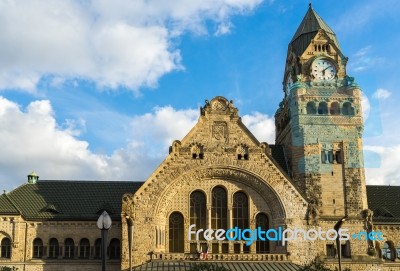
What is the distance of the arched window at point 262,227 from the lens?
49.3 meters

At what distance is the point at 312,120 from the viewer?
53.9 meters

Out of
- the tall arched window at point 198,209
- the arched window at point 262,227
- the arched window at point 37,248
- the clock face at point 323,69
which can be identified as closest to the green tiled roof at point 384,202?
the arched window at point 262,227

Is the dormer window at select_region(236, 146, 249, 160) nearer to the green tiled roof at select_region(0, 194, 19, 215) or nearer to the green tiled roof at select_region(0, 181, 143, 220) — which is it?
the green tiled roof at select_region(0, 181, 143, 220)

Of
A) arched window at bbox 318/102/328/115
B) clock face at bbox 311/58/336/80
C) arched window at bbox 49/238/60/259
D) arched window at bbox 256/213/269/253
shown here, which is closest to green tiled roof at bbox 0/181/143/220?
arched window at bbox 49/238/60/259

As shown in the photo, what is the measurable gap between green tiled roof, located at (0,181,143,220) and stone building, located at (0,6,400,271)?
15cm

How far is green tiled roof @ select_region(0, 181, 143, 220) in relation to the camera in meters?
52.2

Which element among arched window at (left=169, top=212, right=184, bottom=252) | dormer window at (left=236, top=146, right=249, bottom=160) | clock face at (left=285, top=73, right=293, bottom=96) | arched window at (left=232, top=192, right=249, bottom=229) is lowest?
arched window at (left=169, top=212, right=184, bottom=252)

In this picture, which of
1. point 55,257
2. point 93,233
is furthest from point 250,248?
point 55,257

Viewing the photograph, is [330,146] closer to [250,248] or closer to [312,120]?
[312,120]

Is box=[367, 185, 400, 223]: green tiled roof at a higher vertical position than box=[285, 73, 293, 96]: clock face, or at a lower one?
lower

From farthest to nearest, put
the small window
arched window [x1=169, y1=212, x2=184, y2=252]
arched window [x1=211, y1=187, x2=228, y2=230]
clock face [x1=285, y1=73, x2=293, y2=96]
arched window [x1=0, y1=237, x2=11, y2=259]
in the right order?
1. clock face [x1=285, y1=73, x2=293, y2=96]
2. arched window [x1=0, y1=237, x2=11, y2=259]
3. the small window
4. arched window [x1=211, y1=187, x2=228, y2=230]
5. arched window [x1=169, y1=212, x2=184, y2=252]

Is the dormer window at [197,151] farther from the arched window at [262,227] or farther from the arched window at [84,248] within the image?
the arched window at [84,248]

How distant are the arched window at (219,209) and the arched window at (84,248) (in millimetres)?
13211

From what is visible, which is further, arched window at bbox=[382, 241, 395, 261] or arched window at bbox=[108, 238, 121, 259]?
arched window at bbox=[382, 241, 395, 261]
